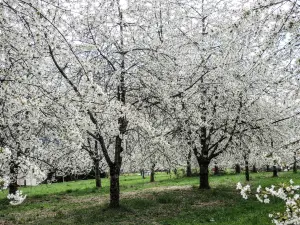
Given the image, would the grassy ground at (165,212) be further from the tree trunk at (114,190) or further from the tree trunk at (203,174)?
the tree trunk at (203,174)

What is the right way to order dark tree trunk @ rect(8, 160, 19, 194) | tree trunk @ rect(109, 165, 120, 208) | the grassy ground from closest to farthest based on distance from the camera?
the grassy ground < dark tree trunk @ rect(8, 160, 19, 194) < tree trunk @ rect(109, 165, 120, 208)

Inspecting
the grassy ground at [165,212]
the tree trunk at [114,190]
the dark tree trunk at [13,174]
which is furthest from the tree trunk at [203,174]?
the dark tree trunk at [13,174]

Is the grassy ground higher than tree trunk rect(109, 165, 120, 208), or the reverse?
tree trunk rect(109, 165, 120, 208)

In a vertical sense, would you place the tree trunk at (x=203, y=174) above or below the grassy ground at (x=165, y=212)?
above

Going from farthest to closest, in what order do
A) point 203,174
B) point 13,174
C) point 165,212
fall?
point 203,174
point 13,174
point 165,212

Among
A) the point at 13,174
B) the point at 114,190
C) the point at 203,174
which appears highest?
the point at 13,174

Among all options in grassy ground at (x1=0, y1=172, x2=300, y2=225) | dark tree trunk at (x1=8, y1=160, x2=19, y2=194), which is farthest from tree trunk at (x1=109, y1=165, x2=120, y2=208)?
dark tree trunk at (x1=8, y1=160, x2=19, y2=194)

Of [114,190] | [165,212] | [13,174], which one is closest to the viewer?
[165,212]

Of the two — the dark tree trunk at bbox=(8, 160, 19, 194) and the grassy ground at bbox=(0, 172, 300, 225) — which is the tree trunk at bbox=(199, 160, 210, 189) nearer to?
the grassy ground at bbox=(0, 172, 300, 225)

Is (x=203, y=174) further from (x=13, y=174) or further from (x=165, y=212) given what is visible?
(x=13, y=174)

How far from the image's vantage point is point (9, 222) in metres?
13.9

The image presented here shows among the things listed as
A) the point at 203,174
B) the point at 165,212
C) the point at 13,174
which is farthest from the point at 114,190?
the point at 203,174

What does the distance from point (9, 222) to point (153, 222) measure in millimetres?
5707

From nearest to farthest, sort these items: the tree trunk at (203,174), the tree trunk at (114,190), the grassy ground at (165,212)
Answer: the grassy ground at (165,212)
the tree trunk at (114,190)
the tree trunk at (203,174)
